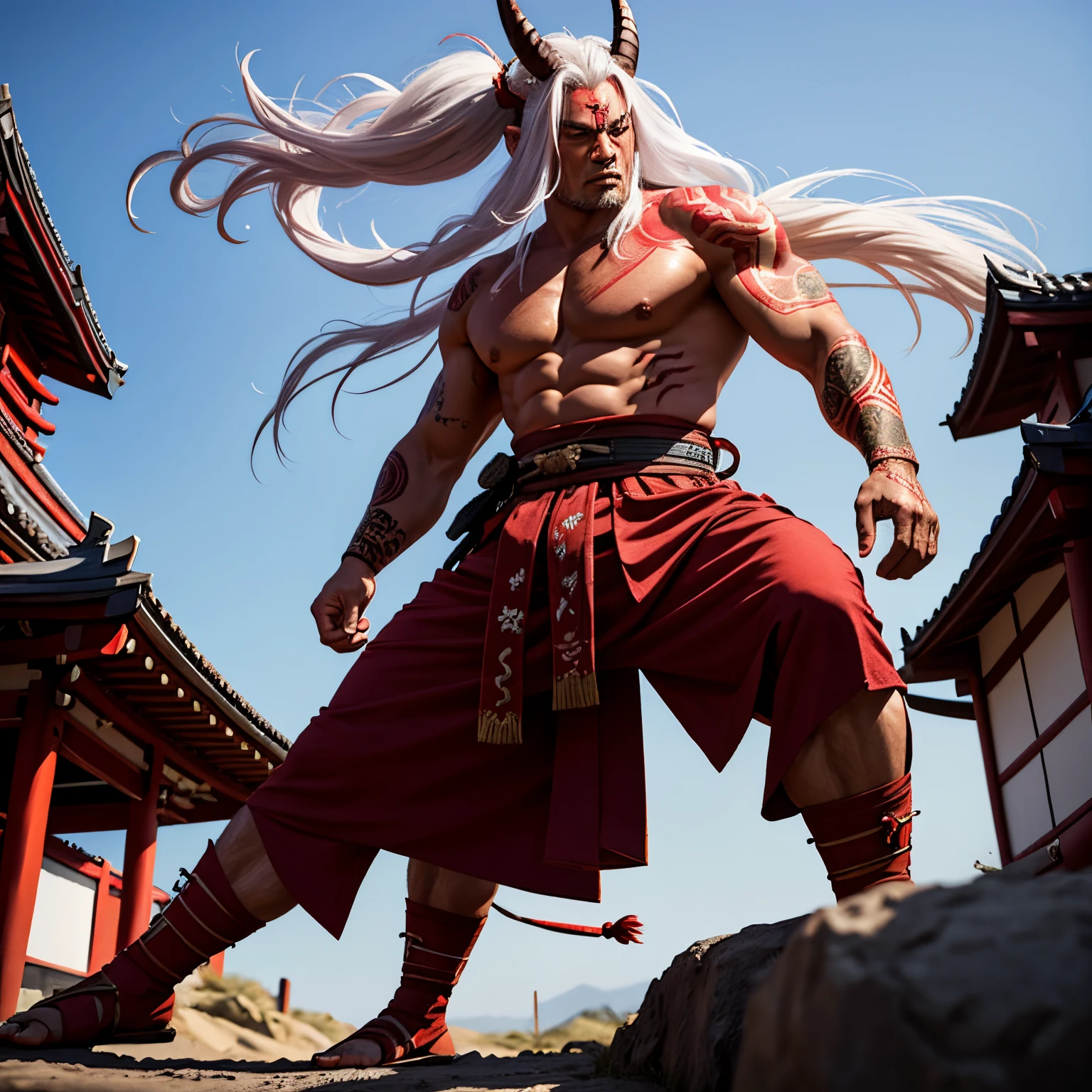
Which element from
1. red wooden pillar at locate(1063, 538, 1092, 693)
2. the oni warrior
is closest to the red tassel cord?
the oni warrior

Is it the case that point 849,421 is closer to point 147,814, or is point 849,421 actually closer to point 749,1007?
point 749,1007

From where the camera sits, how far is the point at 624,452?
7.68 ft

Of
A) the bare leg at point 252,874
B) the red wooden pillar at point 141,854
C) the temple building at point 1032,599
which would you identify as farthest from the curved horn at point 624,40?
the red wooden pillar at point 141,854

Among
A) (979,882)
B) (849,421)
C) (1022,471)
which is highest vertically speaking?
(1022,471)

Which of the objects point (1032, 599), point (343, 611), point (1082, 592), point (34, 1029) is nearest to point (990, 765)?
point (1032, 599)

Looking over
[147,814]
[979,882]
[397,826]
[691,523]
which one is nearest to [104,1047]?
[397,826]

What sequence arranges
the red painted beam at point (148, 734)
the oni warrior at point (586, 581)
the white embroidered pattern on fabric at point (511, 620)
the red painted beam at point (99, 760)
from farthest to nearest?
the red painted beam at point (99, 760) → the red painted beam at point (148, 734) → the white embroidered pattern on fabric at point (511, 620) → the oni warrior at point (586, 581)

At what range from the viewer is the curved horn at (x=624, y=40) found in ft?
8.96

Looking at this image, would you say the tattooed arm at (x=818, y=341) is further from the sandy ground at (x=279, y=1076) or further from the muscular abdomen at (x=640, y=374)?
the sandy ground at (x=279, y=1076)

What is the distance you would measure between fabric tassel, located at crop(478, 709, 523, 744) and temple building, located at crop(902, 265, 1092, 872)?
4.16m

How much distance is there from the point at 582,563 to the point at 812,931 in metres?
1.41

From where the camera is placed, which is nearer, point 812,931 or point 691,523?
point 812,931

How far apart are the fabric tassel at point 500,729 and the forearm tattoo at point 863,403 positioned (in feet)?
2.84

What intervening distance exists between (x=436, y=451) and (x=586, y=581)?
82 cm
